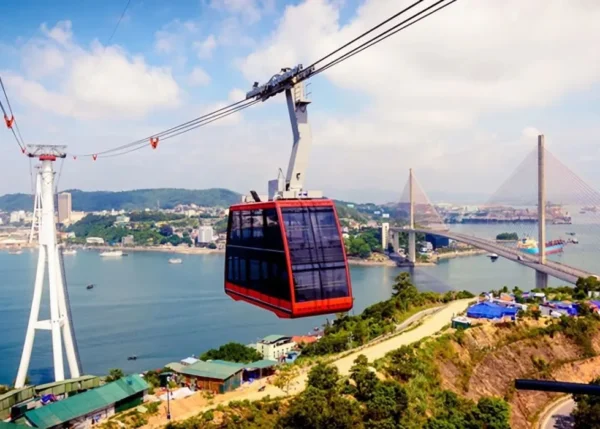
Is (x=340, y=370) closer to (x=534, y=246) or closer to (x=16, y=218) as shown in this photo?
(x=534, y=246)

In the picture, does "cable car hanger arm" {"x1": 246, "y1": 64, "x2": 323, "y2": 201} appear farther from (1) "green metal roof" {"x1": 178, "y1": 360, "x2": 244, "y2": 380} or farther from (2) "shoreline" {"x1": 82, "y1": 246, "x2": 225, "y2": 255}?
(2) "shoreline" {"x1": 82, "y1": 246, "x2": 225, "y2": 255}

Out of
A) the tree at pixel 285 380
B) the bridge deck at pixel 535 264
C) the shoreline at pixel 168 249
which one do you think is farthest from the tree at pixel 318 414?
the shoreline at pixel 168 249

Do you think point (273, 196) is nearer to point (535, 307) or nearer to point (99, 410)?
point (99, 410)

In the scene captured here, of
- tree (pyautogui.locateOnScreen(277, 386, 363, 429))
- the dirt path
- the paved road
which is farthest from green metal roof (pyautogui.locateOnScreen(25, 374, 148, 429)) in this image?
the paved road

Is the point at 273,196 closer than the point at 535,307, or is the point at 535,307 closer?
the point at 273,196

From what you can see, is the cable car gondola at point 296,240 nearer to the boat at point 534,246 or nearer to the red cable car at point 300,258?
the red cable car at point 300,258

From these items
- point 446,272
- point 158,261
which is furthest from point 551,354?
point 158,261

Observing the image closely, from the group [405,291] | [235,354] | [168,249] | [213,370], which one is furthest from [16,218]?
[213,370]
